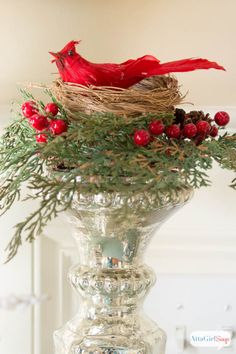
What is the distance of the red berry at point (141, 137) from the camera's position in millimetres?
712

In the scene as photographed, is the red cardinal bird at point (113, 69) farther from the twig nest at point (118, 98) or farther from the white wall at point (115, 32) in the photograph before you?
the white wall at point (115, 32)

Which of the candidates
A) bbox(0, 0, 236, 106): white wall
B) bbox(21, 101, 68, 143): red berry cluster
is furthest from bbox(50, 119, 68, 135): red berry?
bbox(0, 0, 236, 106): white wall

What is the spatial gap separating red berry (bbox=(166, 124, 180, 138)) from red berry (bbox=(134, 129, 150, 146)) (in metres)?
0.05

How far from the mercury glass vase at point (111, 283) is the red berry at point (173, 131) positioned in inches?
3.3

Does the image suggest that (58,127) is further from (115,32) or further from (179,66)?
(115,32)

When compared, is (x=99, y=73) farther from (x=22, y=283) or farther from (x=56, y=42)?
(x=22, y=283)

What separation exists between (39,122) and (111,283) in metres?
0.25

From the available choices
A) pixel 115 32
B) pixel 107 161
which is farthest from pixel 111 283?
pixel 115 32

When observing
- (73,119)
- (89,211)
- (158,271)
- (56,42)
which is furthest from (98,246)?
(56,42)

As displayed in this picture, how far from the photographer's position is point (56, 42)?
109cm

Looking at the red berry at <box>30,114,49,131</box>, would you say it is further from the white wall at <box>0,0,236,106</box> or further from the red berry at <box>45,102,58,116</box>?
the white wall at <box>0,0,236,106</box>

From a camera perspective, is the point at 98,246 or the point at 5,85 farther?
the point at 5,85

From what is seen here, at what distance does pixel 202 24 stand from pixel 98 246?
18.5 inches

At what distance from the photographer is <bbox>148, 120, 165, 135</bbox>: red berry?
0.73 m
